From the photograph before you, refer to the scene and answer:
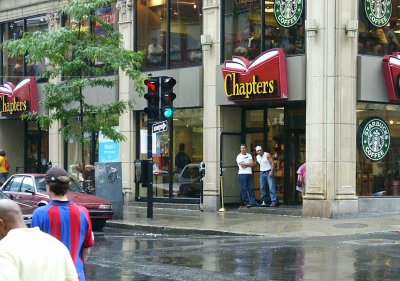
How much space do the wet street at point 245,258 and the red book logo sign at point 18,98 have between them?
51.3ft

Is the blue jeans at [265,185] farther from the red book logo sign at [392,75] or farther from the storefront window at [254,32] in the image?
the red book logo sign at [392,75]

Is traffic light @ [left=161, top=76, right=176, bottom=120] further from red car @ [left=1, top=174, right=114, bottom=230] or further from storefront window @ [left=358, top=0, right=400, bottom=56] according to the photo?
storefront window @ [left=358, top=0, right=400, bottom=56]

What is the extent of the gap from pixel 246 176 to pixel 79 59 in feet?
19.5

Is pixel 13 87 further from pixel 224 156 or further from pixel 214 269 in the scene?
pixel 214 269

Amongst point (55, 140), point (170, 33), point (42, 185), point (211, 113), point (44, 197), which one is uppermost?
point (170, 33)

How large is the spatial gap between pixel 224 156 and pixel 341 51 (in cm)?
544

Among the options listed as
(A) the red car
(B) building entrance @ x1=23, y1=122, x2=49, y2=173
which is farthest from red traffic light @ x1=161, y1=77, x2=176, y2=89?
Result: (B) building entrance @ x1=23, y1=122, x2=49, y2=173

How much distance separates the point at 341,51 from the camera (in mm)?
22203

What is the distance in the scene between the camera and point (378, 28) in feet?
76.6

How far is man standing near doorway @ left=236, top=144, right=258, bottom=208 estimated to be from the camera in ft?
80.5

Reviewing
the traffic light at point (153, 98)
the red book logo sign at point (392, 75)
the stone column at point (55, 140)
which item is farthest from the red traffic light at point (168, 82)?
the stone column at point (55, 140)

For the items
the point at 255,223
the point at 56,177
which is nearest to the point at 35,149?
the point at 255,223

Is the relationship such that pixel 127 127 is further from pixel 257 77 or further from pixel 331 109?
pixel 331 109

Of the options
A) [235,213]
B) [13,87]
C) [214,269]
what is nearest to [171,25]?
[235,213]
